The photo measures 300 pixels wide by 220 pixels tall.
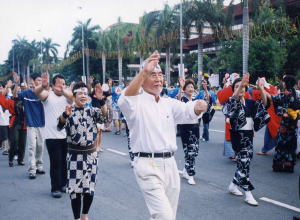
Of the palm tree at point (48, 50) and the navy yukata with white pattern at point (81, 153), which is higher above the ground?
the palm tree at point (48, 50)

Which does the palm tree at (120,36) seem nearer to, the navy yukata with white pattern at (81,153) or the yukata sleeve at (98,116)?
the yukata sleeve at (98,116)

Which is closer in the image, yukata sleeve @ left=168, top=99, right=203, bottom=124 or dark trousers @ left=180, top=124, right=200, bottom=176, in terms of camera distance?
yukata sleeve @ left=168, top=99, right=203, bottom=124

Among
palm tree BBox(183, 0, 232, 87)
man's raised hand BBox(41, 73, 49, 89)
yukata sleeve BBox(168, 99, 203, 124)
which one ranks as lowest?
yukata sleeve BBox(168, 99, 203, 124)

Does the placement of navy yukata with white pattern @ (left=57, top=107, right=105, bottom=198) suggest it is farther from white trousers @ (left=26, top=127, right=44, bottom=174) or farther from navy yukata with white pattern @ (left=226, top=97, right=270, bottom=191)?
white trousers @ (left=26, top=127, right=44, bottom=174)

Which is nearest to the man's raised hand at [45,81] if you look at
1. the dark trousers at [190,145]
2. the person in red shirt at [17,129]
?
the dark trousers at [190,145]

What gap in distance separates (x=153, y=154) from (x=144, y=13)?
3287 centimetres

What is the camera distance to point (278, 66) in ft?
82.7

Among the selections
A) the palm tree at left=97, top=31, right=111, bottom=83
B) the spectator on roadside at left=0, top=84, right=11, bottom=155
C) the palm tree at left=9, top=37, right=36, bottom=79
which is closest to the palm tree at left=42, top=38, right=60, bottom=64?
the palm tree at left=9, top=37, right=36, bottom=79

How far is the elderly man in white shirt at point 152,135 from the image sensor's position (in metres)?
3.17

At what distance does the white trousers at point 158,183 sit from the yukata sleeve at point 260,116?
108 inches

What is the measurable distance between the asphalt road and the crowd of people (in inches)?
10.3

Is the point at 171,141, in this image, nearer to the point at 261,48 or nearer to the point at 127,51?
the point at 261,48

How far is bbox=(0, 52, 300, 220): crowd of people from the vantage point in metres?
3.25

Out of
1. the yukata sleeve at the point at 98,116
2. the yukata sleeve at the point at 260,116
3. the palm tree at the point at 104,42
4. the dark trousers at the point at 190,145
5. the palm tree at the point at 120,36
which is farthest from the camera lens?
the palm tree at the point at 104,42
